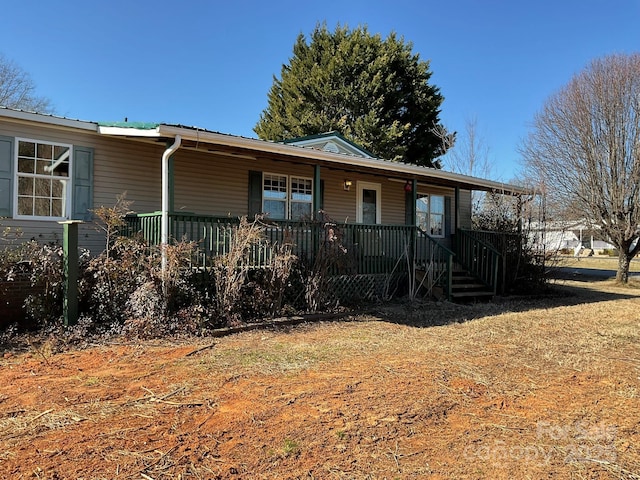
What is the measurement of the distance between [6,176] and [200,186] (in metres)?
3.33

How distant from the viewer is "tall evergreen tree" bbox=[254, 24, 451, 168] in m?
24.2

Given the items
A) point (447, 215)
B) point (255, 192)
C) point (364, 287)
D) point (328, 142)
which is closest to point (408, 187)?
point (447, 215)

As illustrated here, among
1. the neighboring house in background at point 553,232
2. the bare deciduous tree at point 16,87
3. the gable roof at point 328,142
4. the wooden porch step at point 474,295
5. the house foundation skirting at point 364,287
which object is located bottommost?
the wooden porch step at point 474,295

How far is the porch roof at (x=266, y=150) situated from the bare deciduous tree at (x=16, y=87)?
18.4 m

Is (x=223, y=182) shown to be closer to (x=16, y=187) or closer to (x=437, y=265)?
(x=16, y=187)

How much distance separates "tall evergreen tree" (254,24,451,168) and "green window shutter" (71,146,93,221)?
1776 cm

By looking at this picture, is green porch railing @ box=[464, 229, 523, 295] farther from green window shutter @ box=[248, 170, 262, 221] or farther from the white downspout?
the white downspout

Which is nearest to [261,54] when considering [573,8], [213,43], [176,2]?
[213,43]

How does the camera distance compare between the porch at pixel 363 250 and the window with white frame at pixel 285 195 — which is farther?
the window with white frame at pixel 285 195

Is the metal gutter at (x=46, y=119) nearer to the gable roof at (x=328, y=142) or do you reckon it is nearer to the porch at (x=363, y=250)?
the porch at (x=363, y=250)

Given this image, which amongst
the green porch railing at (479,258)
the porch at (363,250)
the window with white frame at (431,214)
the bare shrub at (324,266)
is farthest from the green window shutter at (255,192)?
the green porch railing at (479,258)

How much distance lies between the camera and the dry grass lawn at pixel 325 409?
275cm

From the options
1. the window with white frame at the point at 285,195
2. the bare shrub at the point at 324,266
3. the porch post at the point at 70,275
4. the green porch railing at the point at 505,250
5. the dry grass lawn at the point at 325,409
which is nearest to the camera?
the dry grass lawn at the point at 325,409

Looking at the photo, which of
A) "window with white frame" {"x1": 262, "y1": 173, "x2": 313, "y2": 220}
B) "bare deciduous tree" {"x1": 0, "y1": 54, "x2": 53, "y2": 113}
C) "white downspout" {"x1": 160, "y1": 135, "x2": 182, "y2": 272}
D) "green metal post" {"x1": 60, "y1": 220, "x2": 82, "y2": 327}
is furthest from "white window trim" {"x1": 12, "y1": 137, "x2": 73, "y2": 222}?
"bare deciduous tree" {"x1": 0, "y1": 54, "x2": 53, "y2": 113}
